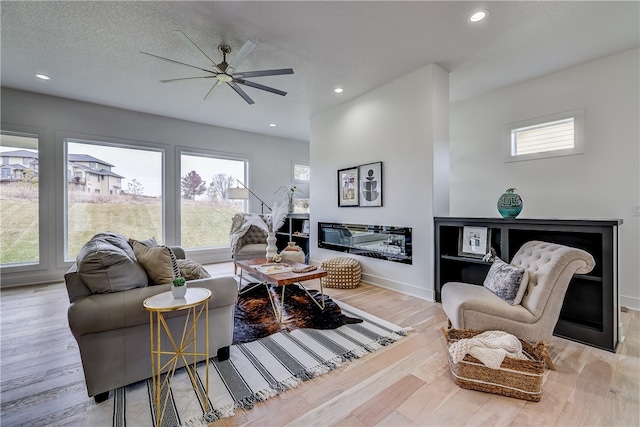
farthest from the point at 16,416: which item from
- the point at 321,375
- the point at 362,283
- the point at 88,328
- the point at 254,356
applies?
the point at 362,283

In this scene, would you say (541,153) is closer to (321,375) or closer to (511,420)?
(511,420)

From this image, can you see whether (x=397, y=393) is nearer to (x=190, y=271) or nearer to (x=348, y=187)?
(x=190, y=271)

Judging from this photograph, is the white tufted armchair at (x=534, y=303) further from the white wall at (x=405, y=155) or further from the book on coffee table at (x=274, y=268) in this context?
the book on coffee table at (x=274, y=268)

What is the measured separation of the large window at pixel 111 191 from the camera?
14.6 feet

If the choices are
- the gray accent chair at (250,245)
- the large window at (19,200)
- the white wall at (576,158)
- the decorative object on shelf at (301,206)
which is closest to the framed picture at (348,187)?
the gray accent chair at (250,245)

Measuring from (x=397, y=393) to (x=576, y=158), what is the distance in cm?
357

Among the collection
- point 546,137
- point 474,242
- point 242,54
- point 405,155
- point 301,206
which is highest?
point 242,54

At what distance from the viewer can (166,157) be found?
17.0 ft

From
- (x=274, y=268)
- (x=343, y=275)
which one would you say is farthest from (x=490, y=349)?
(x=343, y=275)

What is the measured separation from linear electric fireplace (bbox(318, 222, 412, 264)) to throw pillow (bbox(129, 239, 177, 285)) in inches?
107

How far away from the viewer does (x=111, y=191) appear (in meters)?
4.77

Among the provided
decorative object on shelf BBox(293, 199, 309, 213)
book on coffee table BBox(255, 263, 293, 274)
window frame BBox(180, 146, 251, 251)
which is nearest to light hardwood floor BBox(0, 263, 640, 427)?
book on coffee table BBox(255, 263, 293, 274)

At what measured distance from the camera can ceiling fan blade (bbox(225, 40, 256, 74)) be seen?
232cm

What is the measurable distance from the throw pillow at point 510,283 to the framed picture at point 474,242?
2.09 feet
